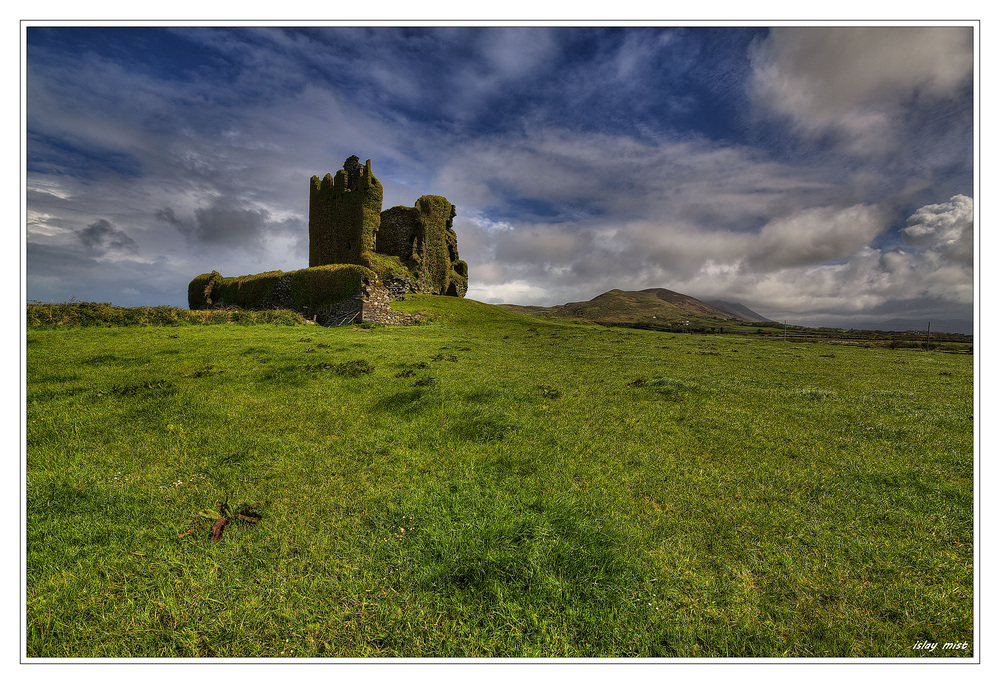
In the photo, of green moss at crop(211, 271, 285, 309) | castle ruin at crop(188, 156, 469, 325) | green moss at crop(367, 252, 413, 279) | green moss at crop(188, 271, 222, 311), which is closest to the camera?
castle ruin at crop(188, 156, 469, 325)

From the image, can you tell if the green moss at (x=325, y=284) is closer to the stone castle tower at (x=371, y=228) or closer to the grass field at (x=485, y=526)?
the stone castle tower at (x=371, y=228)

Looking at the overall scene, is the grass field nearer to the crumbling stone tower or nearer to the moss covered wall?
the crumbling stone tower

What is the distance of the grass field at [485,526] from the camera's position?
10.2 feet

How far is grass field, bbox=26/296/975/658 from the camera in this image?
3.11m

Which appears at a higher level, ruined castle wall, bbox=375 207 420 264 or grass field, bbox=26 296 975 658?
ruined castle wall, bbox=375 207 420 264

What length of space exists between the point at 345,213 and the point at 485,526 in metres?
66.6

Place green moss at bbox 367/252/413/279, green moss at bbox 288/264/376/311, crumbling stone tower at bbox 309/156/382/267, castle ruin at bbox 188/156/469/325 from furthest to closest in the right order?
crumbling stone tower at bbox 309/156/382/267
green moss at bbox 367/252/413/279
castle ruin at bbox 188/156/469/325
green moss at bbox 288/264/376/311

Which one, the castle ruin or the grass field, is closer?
the grass field

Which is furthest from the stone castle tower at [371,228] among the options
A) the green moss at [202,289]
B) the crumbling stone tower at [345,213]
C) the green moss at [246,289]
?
the green moss at [202,289]

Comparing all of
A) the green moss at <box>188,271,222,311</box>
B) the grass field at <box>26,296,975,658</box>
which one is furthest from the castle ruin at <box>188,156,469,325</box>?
the grass field at <box>26,296,975,658</box>

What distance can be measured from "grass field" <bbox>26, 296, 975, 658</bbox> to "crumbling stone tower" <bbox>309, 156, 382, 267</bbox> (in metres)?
54.2
